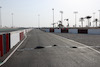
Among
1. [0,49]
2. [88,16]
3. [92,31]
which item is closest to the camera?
[0,49]

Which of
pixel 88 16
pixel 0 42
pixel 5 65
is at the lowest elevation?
pixel 5 65

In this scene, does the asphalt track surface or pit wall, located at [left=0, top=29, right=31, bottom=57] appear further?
pit wall, located at [left=0, top=29, right=31, bottom=57]

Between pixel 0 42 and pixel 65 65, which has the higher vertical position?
pixel 0 42

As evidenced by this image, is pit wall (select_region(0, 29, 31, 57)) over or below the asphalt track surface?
over

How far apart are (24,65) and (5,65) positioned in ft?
2.90

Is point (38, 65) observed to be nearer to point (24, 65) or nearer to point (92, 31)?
point (24, 65)

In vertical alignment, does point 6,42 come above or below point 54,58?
above

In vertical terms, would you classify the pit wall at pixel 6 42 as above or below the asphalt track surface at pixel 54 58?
above

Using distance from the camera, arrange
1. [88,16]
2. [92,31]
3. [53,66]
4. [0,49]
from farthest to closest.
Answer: [88,16] → [92,31] → [0,49] → [53,66]

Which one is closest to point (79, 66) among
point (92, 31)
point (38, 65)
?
point (38, 65)

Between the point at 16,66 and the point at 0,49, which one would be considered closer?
the point at 16,66

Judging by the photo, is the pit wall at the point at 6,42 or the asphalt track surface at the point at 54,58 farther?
the pit wall at the point at 6,42

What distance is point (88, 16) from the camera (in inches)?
4065

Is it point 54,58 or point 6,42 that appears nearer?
point 54,58
